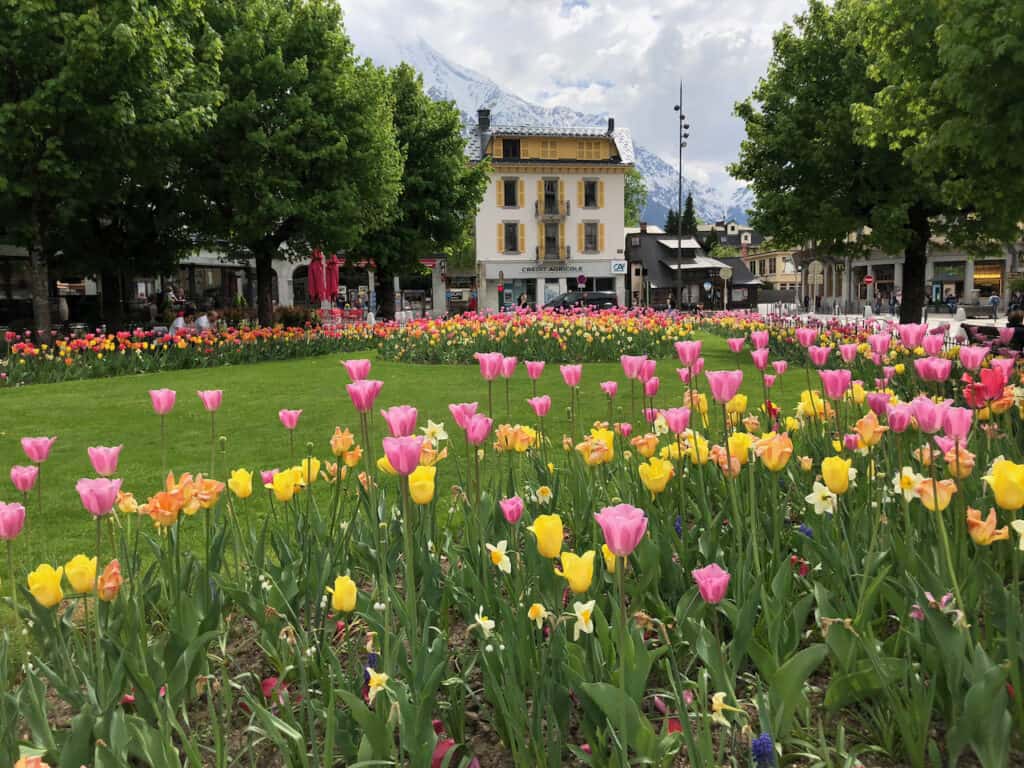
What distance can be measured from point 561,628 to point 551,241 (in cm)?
4930

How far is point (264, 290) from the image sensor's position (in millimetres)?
22891

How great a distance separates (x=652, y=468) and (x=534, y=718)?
0.88 m

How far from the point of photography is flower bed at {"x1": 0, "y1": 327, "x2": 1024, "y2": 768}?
1736 millimetres

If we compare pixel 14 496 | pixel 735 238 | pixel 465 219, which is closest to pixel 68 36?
pixel 14 496

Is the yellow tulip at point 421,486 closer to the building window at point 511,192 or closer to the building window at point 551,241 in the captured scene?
the building window at point 551,241

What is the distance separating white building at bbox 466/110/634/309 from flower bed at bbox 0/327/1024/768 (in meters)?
46.5

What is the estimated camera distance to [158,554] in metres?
2.57

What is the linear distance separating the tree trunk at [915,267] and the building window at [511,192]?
31.9 meters

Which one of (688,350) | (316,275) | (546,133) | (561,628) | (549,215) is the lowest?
(561,628)

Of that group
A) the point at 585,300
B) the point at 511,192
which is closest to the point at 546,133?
the point at 511,192

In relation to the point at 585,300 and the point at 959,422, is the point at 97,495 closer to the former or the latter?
the point at 959,422

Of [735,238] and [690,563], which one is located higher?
[735,238]

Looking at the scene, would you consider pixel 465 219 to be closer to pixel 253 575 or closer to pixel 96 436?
pixel 96 436

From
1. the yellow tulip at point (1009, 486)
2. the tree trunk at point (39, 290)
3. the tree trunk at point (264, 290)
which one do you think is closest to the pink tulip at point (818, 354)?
the yellow tulip at point (1009, 486)
